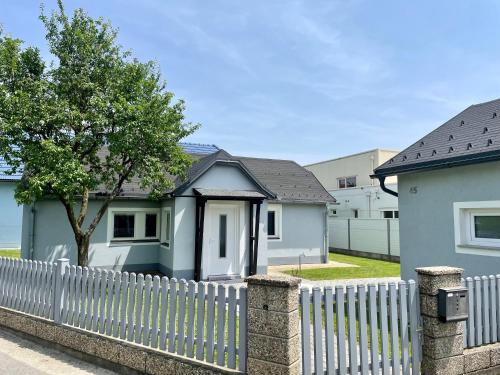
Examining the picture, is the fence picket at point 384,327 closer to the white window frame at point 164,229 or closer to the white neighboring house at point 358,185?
the white window frame at point 164,229

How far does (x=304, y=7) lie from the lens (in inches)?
360

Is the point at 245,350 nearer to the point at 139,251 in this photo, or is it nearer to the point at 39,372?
the point at 39,372

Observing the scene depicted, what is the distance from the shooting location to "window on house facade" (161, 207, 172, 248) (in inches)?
534

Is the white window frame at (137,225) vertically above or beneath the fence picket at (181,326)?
above

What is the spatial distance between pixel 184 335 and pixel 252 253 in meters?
8.73

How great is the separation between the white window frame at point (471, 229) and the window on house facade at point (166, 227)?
9.47m

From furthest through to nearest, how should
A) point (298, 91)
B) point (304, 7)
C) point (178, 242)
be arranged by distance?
point (298, 91) < point (178, 242) < point (304, 7)

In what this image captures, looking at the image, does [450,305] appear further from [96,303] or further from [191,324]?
[96,303]

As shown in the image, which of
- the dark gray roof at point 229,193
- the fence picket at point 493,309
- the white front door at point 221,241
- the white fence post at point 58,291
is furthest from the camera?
the white front door at point 221,241

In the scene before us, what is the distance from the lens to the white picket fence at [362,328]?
4219 mm

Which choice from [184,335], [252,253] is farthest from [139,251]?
[184,335]

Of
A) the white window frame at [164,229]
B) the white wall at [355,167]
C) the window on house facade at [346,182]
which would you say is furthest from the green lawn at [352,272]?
the window on house facade at [346,182]

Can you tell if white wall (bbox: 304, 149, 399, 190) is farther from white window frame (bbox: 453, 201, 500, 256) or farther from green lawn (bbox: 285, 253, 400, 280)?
white window frame (bbox: 453, 201, 500, 256)

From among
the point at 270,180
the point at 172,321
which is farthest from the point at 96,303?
the point at 270,180
